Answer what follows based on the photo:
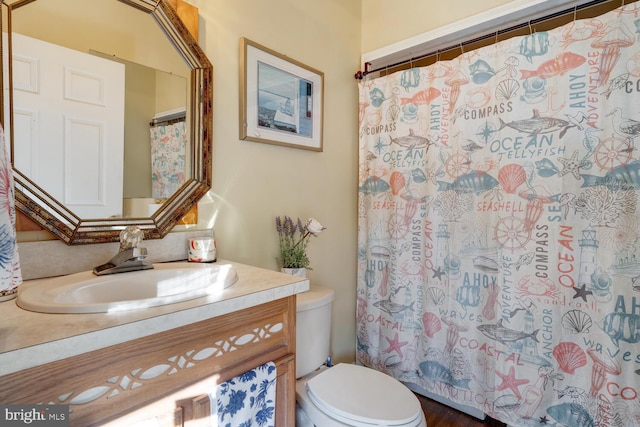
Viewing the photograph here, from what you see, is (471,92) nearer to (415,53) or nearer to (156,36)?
(415,53)

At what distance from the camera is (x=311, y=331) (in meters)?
1.36

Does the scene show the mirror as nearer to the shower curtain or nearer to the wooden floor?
the shower curtain

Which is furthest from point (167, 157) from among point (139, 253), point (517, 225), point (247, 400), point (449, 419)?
point (449, 419)

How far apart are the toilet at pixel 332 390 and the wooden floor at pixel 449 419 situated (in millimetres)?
600

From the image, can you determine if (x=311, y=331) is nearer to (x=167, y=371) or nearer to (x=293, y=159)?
(x=167, y=371)

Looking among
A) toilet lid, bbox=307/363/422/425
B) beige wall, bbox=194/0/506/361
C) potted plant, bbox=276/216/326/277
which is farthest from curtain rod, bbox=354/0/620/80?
toilet lid, bbox=307/363/422/425

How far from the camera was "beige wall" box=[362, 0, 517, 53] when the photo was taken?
166cm

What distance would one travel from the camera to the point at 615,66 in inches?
49.3

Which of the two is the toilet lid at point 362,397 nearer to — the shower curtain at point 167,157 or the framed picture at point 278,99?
the shower curtain at point 167,157

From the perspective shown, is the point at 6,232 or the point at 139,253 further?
the point at 139,253

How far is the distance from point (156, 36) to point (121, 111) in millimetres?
317

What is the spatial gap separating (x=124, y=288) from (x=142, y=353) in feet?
1.17

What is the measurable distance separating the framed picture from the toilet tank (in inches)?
29.6

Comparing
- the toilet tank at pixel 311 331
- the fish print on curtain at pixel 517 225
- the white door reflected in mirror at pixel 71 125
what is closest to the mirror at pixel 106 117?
the white door reflected in mirror at pixel 71 125
